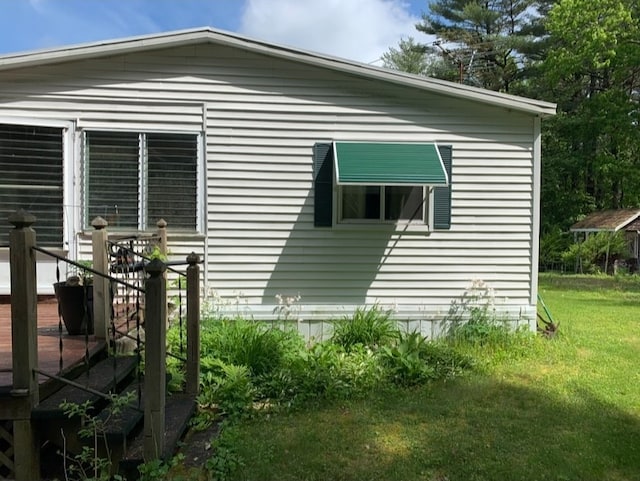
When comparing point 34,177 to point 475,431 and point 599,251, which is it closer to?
point 475,431

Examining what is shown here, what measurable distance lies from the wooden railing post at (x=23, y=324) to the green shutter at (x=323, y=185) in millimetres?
3818

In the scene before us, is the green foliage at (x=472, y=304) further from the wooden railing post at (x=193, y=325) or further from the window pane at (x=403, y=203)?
the wooden railing post at (x=193, y=325)

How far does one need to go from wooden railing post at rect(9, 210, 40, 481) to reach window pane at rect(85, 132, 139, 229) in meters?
3.41

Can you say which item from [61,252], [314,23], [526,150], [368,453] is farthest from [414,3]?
[368,453]

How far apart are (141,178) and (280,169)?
5.65 feet

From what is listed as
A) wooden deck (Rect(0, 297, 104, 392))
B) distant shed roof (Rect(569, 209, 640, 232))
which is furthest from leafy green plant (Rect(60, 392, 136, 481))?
distant shed roof (Rect(569, 209, 640, 232))

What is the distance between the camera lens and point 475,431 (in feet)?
12.6

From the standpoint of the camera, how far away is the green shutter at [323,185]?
6215 millimetres

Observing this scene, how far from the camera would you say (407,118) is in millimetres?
6316

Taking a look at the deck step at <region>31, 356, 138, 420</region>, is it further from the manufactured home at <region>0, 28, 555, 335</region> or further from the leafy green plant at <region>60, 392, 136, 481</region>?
the manufactured home at <region>0, 28, 555, 335</region>

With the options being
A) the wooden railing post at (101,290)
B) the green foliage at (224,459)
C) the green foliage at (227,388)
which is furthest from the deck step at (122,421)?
the wooden railing post at (101,290)

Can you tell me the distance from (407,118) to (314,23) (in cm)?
2785

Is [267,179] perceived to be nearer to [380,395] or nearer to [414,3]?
[380,395]

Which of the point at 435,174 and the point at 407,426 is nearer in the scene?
the point at 407,426
